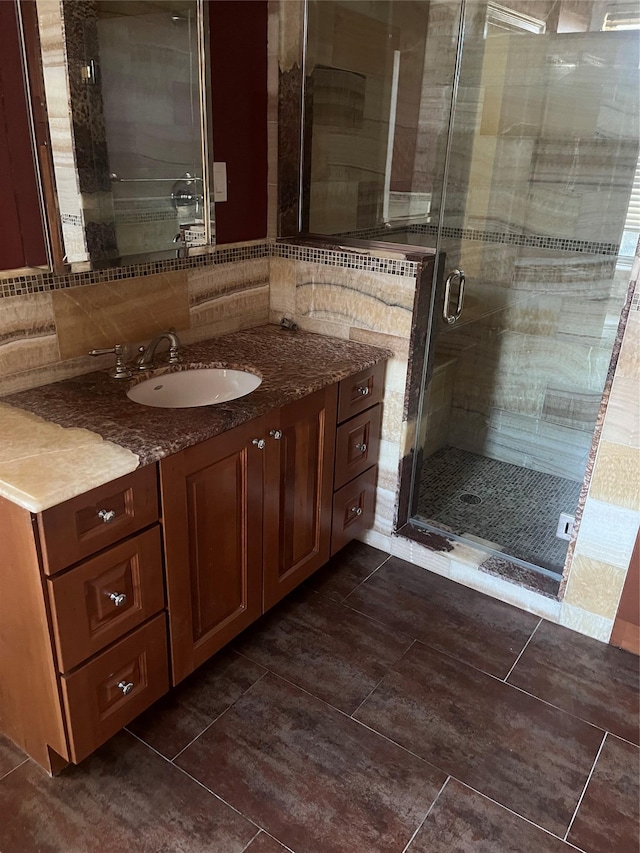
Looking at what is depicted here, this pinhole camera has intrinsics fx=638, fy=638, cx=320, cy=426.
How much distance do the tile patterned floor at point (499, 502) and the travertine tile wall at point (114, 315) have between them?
1055mm

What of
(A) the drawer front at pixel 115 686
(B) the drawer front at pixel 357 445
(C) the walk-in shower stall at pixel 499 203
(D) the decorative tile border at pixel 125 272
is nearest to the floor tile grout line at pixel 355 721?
(A) the drawer front at pixel 115 686

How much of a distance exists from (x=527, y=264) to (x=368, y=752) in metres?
2.32

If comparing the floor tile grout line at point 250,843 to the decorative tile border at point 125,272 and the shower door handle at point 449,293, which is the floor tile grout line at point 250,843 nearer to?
the decorative tile border at point 125,272

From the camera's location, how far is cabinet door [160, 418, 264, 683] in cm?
154

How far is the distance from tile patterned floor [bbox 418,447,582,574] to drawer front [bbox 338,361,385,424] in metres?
0.55

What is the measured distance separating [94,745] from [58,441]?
727 mm

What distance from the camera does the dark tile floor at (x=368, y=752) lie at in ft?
4.83

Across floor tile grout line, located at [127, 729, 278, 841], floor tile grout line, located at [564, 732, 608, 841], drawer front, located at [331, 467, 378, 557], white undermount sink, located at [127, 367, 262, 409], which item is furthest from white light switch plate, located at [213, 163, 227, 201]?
floor tile grout line, located at [564, 732, 608, 841]

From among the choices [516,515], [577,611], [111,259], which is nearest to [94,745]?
[111,259]

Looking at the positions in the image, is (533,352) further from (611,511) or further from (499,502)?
(611,511)

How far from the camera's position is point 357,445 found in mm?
2260

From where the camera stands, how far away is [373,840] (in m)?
1.46

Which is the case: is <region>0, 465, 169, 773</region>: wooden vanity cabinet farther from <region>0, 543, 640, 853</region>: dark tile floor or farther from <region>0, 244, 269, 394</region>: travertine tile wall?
<region>0, 244, 269, 394</region>: travertine tile wall

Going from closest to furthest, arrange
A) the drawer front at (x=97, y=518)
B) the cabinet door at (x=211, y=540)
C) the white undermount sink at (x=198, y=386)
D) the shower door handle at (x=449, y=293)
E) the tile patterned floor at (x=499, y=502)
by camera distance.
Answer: the drawer front at (x=97, y=518) → the cabinet door at (x=211, y=540) → the white undermount sink at (x=198, y=386) → the shower door handle at (x=449, y=293) → the tile patterned floor at (x=499, y=502)
